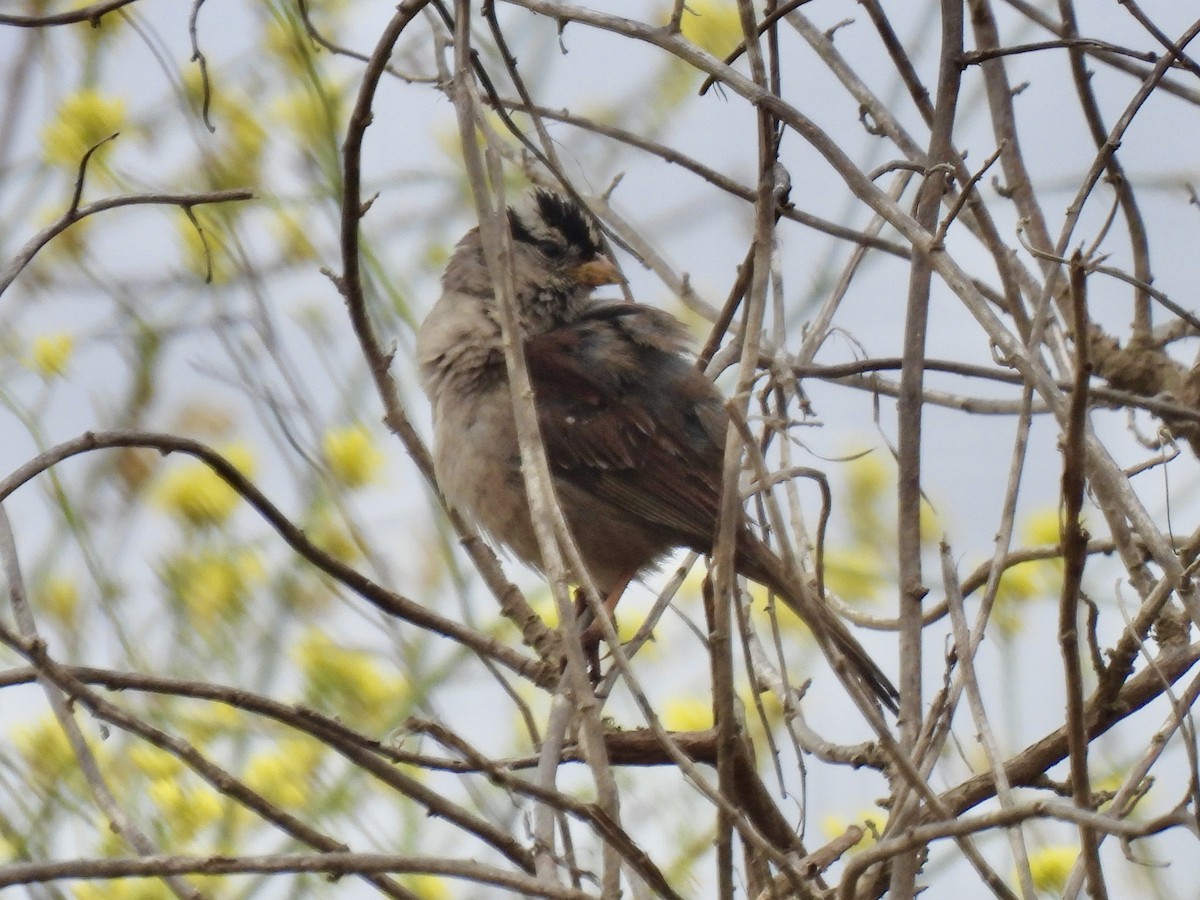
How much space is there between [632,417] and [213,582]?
134 cm

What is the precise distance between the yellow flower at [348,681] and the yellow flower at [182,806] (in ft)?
1.21

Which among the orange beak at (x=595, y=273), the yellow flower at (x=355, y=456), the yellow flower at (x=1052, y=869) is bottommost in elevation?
the yellow flower at (x=1052, y=869)

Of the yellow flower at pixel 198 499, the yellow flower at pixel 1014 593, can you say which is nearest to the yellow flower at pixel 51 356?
the yellow flower at pixel 198 499

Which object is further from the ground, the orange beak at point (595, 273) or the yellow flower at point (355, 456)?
the orange beak at point (595, 273)

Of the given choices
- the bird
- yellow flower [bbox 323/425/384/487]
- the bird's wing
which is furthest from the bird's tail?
yellow flower [bbox 323/425/384/487]

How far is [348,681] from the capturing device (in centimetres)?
378

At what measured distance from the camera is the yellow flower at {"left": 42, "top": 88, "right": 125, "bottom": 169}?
440cm

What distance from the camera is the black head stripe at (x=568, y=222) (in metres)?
4.79

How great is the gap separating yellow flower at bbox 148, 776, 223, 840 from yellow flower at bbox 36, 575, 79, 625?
670 mm

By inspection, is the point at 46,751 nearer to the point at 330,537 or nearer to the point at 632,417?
the point at 330,537

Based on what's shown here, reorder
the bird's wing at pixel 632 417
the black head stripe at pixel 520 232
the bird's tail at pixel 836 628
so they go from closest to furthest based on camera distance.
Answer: the bird's tail at pixel 836 628 < the bird's wing at pixel 632 417 < the black head stripe at pixel 520 232

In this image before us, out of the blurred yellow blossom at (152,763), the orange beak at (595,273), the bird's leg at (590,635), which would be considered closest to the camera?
the blurred yellow blossom at (152,763)

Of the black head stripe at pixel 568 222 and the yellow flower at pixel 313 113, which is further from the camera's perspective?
the black head stripe at pixel 568 222

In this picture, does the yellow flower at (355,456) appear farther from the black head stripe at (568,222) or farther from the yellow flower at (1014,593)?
the yellow flower at (1014,593)
